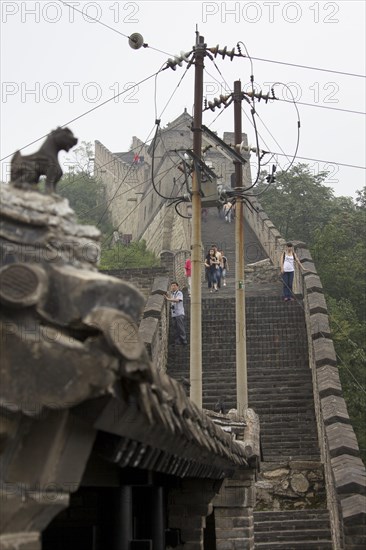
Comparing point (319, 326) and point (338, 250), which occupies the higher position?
point (338, 250)

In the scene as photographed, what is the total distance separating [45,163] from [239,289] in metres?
12.1

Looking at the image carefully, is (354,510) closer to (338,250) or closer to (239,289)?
(239,289)

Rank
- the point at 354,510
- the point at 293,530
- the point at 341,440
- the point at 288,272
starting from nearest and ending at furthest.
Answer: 1. the point at 354,510
2. the point at 293,530
3. the point at 341,440
4. the point at 288,272

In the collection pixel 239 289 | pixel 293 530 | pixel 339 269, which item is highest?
pixel 339 269

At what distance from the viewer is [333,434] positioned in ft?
51.3

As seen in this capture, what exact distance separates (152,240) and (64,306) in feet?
138

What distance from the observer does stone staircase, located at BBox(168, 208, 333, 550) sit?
15.4 meters

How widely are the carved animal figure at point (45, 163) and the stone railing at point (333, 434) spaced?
31.2 feet

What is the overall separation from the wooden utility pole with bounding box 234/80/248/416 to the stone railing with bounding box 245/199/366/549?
1.57m

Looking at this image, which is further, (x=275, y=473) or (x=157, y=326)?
(x=157, y=326)

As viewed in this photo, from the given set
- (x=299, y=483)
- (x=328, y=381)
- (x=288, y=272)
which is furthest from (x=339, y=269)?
(x=299, y=483)

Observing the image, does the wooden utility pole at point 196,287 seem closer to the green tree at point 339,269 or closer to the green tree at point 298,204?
the green tree at point 339,269

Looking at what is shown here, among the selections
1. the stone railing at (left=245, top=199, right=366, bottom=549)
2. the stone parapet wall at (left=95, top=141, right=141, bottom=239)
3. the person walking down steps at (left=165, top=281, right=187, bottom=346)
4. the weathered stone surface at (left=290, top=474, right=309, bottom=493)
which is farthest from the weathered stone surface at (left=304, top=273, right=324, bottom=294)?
the stone parapet wall at (left=95, top=141, right=141, bottom=239)

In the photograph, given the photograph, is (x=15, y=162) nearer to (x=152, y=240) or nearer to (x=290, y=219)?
(x=152, y=240)
